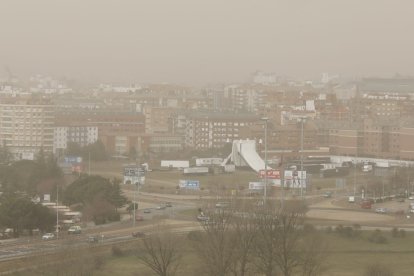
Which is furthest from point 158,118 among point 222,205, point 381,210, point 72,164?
point 222,205

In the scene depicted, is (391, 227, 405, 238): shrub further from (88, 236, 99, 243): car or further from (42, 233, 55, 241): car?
(42, 233, 55, 241): car

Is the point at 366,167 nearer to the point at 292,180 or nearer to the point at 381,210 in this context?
the point at 292,180

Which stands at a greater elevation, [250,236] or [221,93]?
[221,93]

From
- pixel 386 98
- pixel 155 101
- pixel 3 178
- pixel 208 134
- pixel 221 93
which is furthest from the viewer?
pixel 221 93

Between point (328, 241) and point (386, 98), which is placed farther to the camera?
point (386, 98)

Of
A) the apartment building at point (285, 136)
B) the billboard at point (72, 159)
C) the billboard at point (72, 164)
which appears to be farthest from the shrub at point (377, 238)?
the apartment building at point (285, 136)

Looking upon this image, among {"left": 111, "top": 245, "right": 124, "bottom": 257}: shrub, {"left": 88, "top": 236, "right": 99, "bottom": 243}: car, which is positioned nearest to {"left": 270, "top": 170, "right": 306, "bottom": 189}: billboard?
{"left": 88, "top": 236, "right": 99, "bottom": 243}: car

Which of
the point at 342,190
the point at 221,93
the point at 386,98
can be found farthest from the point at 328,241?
the point at 221,93

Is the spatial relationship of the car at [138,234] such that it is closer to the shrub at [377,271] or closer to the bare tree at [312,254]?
the bare tree at [312,254]

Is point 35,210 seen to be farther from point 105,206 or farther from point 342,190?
point 342,190
